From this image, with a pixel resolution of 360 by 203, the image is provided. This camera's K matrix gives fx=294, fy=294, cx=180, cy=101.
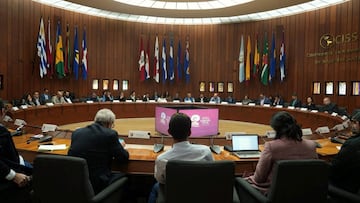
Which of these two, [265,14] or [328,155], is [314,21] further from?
[328,155]

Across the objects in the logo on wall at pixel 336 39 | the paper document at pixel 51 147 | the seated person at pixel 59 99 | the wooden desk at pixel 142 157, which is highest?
the logo on wall at pixel 336 39

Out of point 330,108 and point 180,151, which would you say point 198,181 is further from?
point 330,108

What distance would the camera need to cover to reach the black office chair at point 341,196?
2.31 m

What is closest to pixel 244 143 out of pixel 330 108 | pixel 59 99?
pixel 330 108

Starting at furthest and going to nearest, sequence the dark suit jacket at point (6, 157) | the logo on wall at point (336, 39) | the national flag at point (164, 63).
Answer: the national flag at point (164, 63) → the logo on wall at point (336, 39) → the dark suit jacket at point (6, 157)

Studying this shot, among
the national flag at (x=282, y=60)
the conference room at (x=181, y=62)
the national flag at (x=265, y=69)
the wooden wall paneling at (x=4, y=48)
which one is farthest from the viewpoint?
the national flag at (x=265, y=69)

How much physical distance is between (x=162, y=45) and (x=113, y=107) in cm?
448

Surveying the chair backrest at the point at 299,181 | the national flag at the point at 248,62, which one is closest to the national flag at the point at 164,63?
the national flag at the point at 248,62

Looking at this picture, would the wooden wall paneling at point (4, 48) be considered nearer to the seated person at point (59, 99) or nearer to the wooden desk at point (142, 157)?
the seated person at point (59, 99)

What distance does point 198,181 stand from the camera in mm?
1993

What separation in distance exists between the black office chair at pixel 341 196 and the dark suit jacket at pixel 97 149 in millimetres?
1835

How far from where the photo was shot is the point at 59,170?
2107 mm

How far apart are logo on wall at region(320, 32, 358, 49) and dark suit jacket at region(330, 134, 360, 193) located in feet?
27.9

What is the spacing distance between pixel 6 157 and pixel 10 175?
0.19 meters
